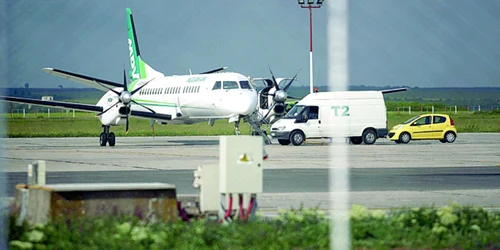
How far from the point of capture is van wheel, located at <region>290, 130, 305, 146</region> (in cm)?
3528

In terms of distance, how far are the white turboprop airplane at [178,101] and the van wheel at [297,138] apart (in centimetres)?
198

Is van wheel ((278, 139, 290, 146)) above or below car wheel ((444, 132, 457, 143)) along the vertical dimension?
below

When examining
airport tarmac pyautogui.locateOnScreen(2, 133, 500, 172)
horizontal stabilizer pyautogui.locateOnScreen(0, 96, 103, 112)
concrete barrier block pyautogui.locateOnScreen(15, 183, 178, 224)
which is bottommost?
concrete barrier block pyautogui.locateOnScreen(15, 183, 178, 224)

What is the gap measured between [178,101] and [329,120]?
25.3 feet

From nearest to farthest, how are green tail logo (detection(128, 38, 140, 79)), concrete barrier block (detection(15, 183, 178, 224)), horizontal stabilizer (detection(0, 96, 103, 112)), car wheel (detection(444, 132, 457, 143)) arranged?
1. concrete barrier block (detection(15, 183, 178, 224))
2. horizontal stabilizer (detection(0, 96, 103, 112))
3. car wheel (detection(444, 132, 457, 143))
4. green tail logo (detection(128, 38, 140, 79))

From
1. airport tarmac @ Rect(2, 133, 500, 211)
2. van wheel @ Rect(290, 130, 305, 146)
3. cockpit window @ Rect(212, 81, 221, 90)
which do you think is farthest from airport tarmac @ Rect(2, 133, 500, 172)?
cockpit window @ Rect(212, 81, 221, 90)

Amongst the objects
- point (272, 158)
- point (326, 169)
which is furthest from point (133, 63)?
point (326, 169)

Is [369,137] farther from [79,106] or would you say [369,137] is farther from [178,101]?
[79,106]

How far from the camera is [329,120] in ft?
116

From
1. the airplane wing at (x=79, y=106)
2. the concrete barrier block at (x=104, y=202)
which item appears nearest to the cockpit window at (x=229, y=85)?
the airplane wing at (x=79, y=106)

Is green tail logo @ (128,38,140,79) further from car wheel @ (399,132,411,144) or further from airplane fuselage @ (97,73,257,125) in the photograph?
car wheel @ (399,132,411,144)

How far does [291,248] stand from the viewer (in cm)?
869

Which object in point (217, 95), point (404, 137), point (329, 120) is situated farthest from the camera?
point (404, 137)

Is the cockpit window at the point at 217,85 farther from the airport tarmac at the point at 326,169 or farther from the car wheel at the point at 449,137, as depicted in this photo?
the car wheel at the point at 449,137
